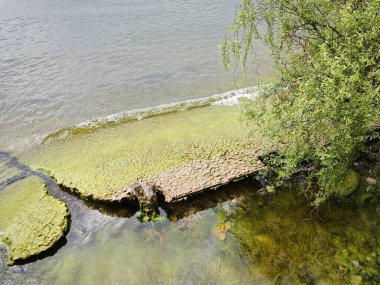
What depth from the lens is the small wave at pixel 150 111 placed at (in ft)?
36.8

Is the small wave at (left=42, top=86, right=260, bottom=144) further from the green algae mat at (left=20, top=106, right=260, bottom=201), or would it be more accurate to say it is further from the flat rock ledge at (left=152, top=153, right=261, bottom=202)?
the flat rock ledge at (left=152, top=153, right=261, bottom=202)

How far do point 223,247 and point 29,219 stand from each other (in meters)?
4.31

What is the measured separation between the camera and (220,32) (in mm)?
19281

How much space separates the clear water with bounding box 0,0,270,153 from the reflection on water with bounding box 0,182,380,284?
17.3 feet

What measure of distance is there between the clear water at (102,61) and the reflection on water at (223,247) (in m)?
5.28

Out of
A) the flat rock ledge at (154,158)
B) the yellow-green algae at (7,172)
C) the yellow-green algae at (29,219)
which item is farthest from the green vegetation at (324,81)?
the yellow-green algae at (7,172)

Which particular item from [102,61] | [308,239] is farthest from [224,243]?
[102,61]

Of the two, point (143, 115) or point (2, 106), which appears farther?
point (2, 106)

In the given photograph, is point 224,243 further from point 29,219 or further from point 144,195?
point 29,219

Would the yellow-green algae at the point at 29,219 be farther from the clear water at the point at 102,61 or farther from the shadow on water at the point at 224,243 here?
the clear water at the point at 102,61

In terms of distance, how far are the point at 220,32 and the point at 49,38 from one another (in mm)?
10124

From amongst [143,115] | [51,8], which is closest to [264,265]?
[143,115]

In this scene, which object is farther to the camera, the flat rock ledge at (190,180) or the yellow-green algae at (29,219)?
the flat rock ledge at (190,180)

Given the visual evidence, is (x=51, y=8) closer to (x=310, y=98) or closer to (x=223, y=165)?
(x=223, y=165)
